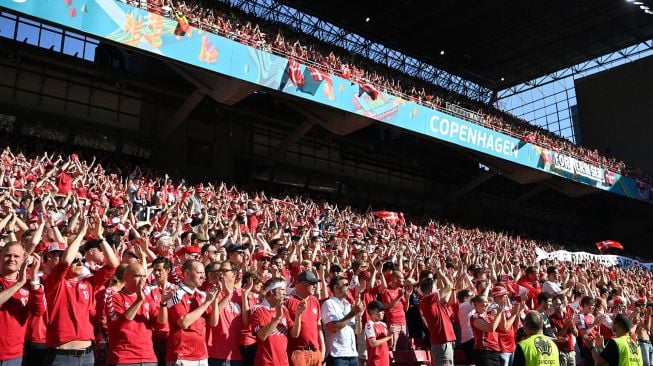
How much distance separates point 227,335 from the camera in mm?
5500

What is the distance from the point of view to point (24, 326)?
4.63 metres

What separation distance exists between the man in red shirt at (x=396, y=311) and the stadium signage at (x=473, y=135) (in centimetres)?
1816

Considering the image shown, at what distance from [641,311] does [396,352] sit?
505 centimetres

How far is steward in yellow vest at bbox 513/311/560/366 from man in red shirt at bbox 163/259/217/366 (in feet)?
8.98

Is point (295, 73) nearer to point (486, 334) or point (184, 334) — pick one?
point (486, 334)

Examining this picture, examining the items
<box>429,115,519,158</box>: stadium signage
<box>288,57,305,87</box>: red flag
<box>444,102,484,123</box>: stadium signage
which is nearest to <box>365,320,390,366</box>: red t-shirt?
<box>288,57,305,87</box>: red flag

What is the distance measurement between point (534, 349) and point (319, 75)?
1799cm

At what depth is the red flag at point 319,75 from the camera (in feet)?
71.7

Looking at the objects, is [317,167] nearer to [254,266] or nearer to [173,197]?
[173,197]

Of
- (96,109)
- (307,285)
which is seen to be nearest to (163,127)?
(96,109)

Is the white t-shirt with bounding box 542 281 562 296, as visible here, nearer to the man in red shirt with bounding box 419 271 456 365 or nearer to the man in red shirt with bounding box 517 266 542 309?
the man in red shirt with bounding box 517 266 542 309

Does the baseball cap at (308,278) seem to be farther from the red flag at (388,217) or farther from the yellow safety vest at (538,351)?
the red flag at (388,217)

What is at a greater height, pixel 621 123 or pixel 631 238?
pixel 621 123

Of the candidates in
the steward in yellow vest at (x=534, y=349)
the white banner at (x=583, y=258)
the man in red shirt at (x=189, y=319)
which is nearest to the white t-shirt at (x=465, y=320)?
the steward in yellow vest at (x=534, y=349)
